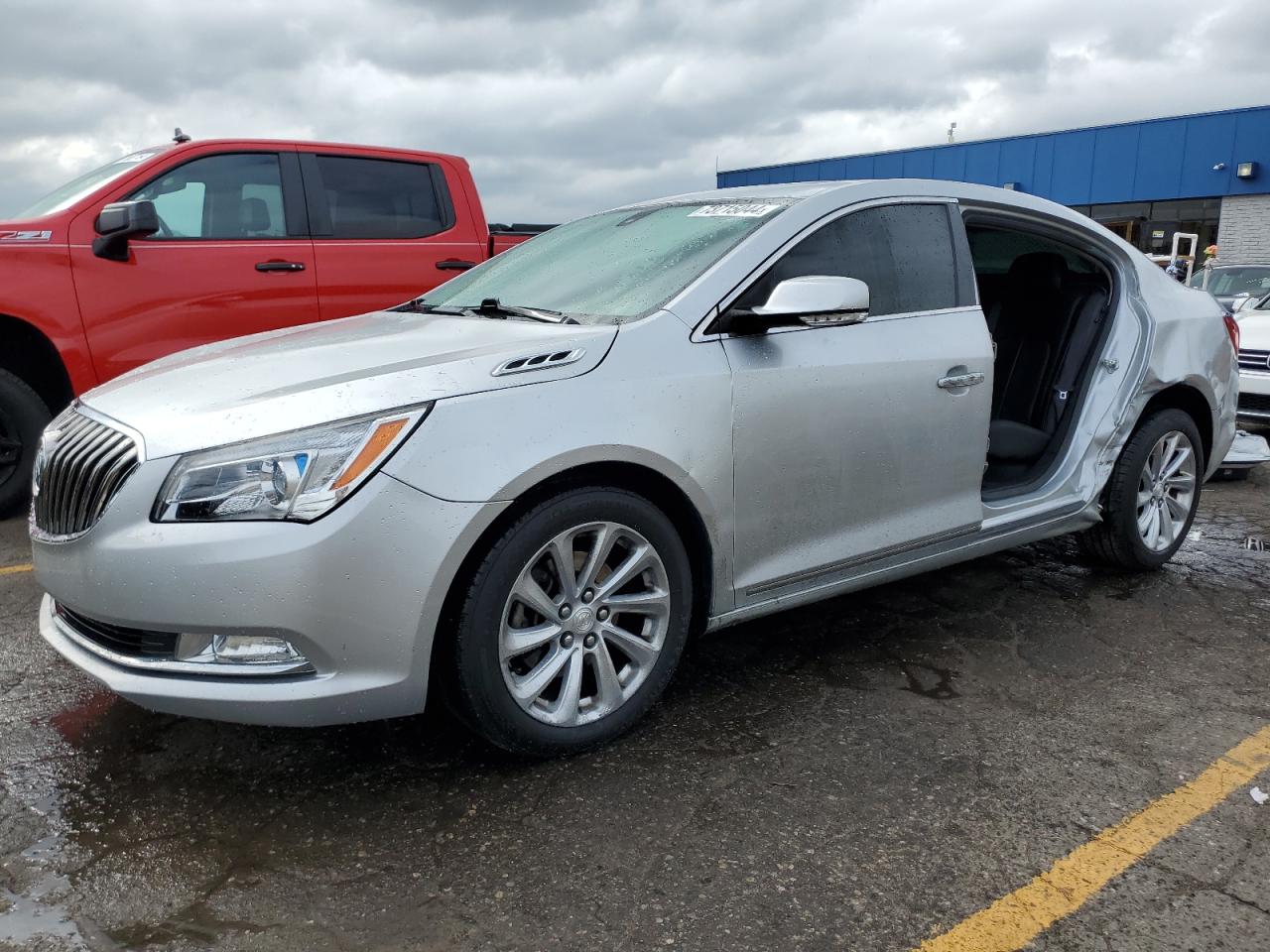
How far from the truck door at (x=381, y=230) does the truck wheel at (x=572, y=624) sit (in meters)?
3.52

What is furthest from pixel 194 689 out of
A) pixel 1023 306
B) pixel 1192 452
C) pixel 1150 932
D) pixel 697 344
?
pixel 1192 452

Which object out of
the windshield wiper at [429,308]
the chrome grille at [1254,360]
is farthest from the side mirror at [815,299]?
the chrome grille at [1254,360]

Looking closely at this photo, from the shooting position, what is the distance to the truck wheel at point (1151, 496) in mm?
4145

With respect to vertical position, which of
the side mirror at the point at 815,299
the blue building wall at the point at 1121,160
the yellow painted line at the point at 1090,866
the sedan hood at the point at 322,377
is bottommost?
the yellow painted line at the point at 1090,866

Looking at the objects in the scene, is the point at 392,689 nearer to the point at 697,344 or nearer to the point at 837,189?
the point at 697,344

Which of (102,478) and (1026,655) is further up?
(102,478)

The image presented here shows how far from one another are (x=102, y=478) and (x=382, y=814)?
1.03 meters

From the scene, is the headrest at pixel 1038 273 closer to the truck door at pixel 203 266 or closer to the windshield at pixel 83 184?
the truck door at pixel 203 266

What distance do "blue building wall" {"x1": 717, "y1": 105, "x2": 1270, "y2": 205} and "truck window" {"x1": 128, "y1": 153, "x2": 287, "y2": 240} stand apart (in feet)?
53.1

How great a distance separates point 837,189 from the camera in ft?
10.9

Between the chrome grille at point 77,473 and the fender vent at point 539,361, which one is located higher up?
the fender vent at point 539,361

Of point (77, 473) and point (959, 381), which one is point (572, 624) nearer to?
point (77, 473)

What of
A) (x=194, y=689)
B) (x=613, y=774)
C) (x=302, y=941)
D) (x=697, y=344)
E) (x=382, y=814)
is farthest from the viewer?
(x=697, y=344)

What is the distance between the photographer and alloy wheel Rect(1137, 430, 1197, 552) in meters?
4.26
